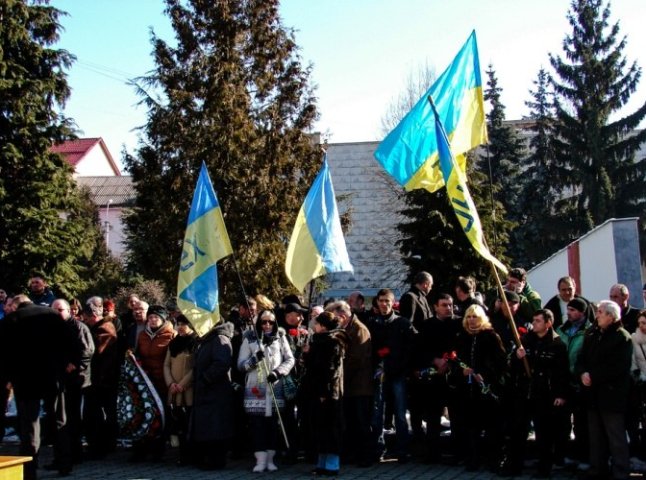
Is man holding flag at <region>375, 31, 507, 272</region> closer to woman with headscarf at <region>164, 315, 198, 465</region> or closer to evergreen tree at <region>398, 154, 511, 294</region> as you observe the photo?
woman with headscarf at <region>164, 315, 198, 465</region>

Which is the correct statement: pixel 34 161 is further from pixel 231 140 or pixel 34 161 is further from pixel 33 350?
pixel 33 350

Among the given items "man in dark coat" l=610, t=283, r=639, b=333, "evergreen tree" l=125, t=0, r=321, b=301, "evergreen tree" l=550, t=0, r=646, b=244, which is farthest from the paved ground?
"evergreen tree" l=550, t=0, r=646, b=244

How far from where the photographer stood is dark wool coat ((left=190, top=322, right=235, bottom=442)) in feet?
31.6

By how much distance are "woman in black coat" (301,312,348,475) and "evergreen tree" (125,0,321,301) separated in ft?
39.8

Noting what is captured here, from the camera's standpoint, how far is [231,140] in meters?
21.8

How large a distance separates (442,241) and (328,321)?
16.2 meters

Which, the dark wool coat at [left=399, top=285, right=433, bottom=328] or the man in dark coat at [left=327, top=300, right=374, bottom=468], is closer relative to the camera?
the man in dark coat at [left=327, top=300, right=374, bottom=468]

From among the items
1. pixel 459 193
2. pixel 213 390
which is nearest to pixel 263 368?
pixel 213 390

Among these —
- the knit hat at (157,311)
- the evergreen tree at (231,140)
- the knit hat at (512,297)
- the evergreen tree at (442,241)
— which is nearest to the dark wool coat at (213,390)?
the knit hat at (157,311)

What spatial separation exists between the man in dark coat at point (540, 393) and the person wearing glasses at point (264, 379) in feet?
8.64

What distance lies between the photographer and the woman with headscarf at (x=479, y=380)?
9.19 m

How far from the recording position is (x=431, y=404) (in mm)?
9695

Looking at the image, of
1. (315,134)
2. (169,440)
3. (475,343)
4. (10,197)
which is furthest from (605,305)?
(10,197)

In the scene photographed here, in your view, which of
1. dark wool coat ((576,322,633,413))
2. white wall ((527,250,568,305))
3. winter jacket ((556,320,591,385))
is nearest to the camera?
dark wool coat ((576,322,633,413))
